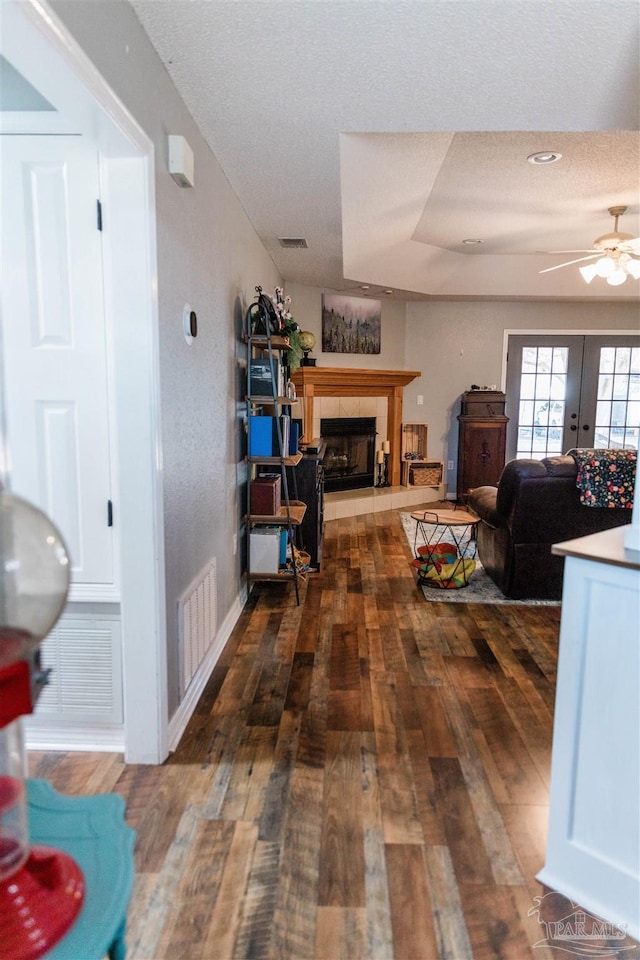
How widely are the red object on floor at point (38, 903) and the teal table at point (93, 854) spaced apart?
0.02m

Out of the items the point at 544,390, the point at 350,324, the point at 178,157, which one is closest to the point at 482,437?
the point at 544,390

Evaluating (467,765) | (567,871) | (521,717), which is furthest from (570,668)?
(521,717)

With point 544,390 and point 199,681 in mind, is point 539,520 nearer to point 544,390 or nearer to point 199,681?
point 199,681

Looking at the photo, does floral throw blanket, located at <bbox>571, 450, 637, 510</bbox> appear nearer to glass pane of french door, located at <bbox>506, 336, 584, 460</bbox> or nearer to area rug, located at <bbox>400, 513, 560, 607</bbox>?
area rug, located at <bbox>400, 513, 560, 607</bbox>

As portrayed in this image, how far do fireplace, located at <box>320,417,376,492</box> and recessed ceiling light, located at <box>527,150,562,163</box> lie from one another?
3.56 meters

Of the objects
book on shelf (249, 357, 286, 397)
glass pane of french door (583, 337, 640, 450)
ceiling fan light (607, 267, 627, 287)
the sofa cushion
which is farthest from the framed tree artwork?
the sofa cushion

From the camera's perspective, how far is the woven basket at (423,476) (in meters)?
7.54

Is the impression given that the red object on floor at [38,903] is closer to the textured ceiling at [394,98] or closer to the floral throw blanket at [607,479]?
the textured ceiling at [394,98]

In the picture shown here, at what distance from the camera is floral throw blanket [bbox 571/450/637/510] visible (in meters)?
3.71

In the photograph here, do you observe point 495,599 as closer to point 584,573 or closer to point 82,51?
point 584,573

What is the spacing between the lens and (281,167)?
3.09 meters

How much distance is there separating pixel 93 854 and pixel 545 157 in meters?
4.29

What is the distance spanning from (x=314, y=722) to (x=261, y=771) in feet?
1.28

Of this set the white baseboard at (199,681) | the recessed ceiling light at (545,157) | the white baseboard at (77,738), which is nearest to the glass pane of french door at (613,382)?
the recessed ceiling light at (545,157)
